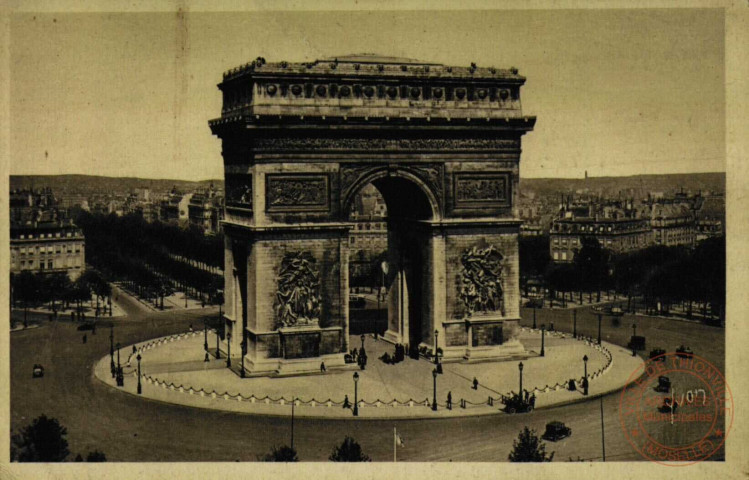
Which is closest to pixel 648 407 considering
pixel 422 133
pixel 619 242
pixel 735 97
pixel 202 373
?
pixel 735 97

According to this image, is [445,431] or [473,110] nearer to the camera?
[445,431]

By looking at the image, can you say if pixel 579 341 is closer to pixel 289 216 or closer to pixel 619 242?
pixel 289 216

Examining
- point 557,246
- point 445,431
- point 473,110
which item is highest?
point 473,110

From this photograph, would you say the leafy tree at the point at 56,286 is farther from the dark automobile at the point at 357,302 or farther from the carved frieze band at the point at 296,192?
the carved frieze band at the point at 296,192

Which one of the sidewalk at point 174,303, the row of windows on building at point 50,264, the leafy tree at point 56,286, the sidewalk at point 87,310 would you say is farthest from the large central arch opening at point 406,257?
the row of windows on building at point 50,264

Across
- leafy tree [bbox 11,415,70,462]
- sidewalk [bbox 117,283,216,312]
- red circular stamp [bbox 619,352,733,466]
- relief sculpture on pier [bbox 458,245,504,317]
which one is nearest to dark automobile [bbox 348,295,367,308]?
sidewalk [bbox 117,283,216,312]

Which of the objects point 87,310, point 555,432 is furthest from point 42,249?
point 555,432
